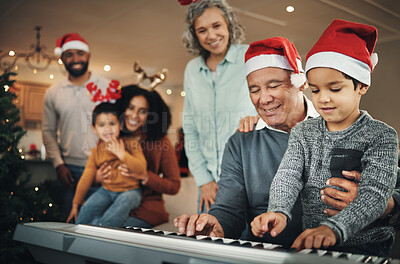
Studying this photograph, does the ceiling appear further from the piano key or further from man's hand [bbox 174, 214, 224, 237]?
the piano key

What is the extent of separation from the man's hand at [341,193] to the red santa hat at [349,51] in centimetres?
35

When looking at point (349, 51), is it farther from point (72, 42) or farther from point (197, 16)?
point (72, 42)

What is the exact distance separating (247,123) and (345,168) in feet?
2.08

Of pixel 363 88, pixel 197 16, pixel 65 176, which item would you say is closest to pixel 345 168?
pixel 363 88

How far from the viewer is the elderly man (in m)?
1.66

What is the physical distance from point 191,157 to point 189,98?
0.39 m

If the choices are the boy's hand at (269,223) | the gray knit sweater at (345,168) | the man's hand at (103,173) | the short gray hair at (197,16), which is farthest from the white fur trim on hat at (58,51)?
the boy's hand at (269,223)

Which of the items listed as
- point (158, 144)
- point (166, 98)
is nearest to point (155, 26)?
point (166, 98)

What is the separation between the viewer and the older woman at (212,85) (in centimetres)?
212

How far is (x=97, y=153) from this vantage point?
2930 millimetres

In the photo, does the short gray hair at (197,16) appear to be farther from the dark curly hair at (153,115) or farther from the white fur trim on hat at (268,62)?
the dark curly hair at (153,115)

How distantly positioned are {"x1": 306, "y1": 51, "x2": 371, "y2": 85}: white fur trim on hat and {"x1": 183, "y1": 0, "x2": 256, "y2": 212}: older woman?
0.63m

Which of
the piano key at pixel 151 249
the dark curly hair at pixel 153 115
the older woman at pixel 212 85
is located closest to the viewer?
the piano key at pixel 151 249

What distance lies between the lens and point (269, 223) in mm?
1248
